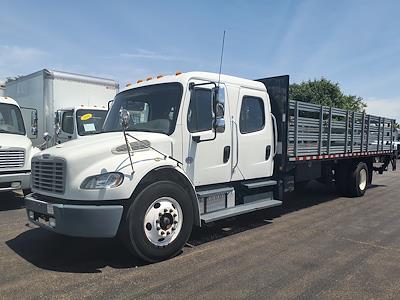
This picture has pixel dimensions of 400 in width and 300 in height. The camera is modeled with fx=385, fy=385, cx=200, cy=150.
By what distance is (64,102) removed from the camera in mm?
11750

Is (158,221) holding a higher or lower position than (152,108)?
lower

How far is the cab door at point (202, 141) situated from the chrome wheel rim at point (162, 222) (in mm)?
768

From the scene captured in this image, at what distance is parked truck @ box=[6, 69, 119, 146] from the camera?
1104cm

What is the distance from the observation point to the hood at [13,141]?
7988mm

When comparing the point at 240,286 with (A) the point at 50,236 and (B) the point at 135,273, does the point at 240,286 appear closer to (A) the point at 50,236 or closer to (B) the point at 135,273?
(B) the point at 135,273

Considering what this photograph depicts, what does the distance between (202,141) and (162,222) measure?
1415 millimetres

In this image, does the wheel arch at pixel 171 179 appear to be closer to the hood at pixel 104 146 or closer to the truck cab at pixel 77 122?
the hood at pixel 104 146

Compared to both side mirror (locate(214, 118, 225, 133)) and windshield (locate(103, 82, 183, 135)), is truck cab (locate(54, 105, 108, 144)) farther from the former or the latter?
side mirror (locate(214, 118, 225, 133))

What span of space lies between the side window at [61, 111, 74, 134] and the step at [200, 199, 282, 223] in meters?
6.48

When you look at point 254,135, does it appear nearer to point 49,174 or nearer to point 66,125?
point 49,174

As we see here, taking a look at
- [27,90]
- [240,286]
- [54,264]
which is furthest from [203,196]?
[27,90]

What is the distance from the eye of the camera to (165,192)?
4910 millimetres

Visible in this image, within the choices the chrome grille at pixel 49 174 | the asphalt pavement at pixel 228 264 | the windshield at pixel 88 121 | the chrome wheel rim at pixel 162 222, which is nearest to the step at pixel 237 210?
the asphalt pavement at pixel 228 264

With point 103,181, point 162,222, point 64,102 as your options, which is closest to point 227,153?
point 162,222
